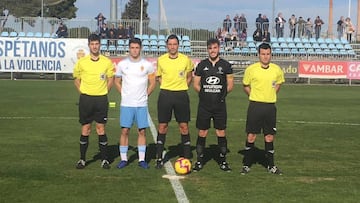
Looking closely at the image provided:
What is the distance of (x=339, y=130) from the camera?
39.8 ft

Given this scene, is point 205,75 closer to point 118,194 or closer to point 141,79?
point 141,79

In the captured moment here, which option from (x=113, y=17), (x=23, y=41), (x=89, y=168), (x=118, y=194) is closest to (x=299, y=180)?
(x=118, y=194)

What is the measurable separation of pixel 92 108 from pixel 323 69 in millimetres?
24247

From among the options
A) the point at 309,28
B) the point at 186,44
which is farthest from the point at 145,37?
the point at 309,28

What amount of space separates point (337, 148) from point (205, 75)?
349cm

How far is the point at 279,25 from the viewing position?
35688mm

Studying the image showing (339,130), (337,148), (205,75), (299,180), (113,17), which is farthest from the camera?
(113,17)

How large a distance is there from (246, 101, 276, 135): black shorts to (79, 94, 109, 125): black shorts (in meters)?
2.20

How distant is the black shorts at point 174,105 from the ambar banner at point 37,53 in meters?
20.6

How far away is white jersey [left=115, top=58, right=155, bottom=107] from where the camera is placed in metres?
7.79

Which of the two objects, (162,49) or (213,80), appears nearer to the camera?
(213,80)

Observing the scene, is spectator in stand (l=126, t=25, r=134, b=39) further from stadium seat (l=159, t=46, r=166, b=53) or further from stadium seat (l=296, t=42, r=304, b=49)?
stadium seat (l=296, t=42, r=304, b=49)

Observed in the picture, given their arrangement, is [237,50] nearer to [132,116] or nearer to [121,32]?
[121,32]

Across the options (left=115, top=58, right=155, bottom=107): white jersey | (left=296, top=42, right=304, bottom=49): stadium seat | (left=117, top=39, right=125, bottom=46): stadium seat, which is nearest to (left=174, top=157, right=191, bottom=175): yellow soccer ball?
(left=115, top=58, right=155, bottom=107): white jersey
